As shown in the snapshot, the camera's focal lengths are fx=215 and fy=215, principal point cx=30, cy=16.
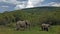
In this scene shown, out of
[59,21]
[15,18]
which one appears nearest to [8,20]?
[15,18]

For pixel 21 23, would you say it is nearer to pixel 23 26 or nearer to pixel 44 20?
pixel 23 26

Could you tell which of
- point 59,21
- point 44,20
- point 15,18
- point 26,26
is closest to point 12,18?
point 15,18

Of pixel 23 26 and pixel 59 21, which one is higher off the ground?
pixel 23 26

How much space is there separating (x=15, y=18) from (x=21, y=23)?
55412mm

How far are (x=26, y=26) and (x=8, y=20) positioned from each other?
5396cm

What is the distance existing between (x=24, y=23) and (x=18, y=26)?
2.16m

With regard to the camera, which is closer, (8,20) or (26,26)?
(26,26)

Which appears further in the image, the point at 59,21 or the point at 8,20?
the point at 8,20

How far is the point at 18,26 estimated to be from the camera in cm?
5316

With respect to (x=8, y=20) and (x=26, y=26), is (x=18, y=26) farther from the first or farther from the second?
(x=8, y=20)

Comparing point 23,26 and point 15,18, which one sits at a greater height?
point 23,26

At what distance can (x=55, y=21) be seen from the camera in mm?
98375

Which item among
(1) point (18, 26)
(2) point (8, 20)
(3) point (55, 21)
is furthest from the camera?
(2) point (8, 20)

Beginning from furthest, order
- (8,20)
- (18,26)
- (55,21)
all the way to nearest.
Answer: (8,20)
(55,21)
(18,26)
